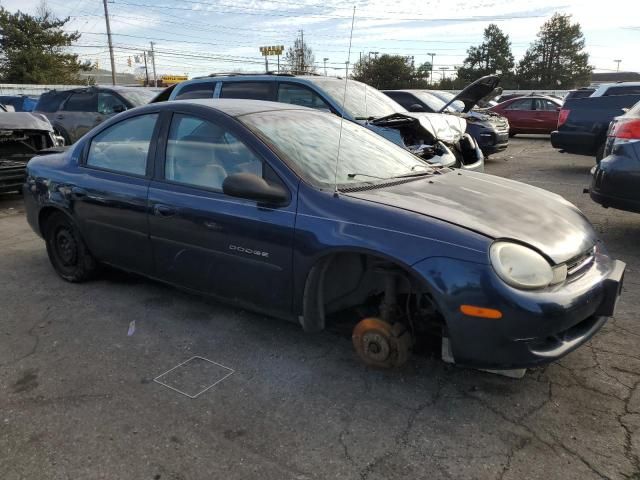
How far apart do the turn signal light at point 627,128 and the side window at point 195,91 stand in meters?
5.19

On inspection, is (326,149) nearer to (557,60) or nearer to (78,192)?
(78,192)

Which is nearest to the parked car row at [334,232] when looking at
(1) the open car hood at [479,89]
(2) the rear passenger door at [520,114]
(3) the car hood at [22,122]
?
(3) the car hood at [22,122]

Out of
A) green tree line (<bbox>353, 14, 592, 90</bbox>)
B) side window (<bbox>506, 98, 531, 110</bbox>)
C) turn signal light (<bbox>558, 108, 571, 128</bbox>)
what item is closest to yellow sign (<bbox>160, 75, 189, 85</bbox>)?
green tree line (<bbox>353, 14, 592, 90</bbox>)

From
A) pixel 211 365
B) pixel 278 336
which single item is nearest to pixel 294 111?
pixel 278 336

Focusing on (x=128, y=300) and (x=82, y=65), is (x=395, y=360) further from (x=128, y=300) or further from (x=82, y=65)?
(x=82, y=65)

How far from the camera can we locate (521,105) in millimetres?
17750

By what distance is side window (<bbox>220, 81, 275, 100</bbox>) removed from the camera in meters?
7.00

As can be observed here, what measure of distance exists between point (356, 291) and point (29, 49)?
50113 millimetres

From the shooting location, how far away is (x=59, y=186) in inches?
163

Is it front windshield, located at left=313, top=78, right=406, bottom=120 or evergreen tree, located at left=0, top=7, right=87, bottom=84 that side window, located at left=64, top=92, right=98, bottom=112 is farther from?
evergreen tree, located at left=0, top=7, right=87, bottom=84

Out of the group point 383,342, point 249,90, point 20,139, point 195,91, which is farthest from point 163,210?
point 20,139

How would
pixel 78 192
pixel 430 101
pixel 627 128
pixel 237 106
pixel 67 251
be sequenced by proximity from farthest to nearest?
pixel 430 101 → pixel 627 128 → pixel 67 251 → pixel 78 192 → pixel 237 106

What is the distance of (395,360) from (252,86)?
5.33 meters

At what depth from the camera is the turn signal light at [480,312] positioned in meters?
2.32
